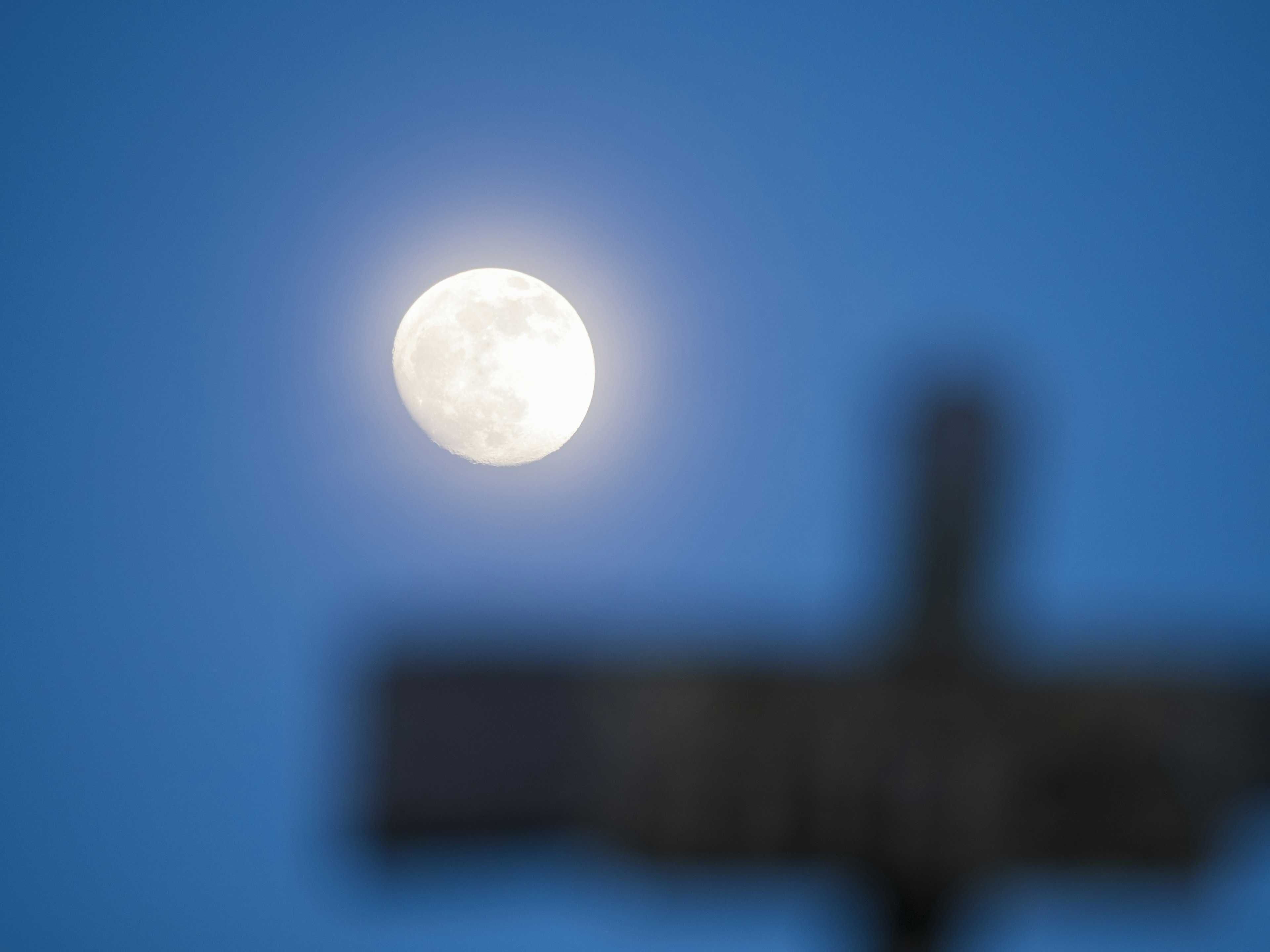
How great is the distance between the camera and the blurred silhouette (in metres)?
1.57

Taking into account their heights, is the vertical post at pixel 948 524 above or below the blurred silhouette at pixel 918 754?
above

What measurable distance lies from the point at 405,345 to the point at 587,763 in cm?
1099

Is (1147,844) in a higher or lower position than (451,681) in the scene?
lower

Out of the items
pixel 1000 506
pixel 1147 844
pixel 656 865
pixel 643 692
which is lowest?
pixel 656 865

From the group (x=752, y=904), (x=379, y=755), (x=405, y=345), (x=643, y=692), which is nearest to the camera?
(x=379, y=755)

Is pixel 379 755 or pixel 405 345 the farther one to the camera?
pixel 405 345

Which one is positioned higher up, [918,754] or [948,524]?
[948,524]

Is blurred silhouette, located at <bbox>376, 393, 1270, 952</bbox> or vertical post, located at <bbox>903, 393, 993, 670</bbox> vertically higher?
vertical post, located at <bbox>903, 393, 993, 670</bbox>

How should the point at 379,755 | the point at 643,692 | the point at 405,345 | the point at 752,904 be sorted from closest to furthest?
the point at 379,755 → the point at 643,692 → the point at 752,904 → the point at 405,345

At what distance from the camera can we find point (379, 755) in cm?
150

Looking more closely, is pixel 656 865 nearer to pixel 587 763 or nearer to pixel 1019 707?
pixel 587 763

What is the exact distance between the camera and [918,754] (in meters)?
1.66

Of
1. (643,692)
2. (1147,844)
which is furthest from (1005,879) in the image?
(643,692)

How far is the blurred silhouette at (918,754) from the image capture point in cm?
157
